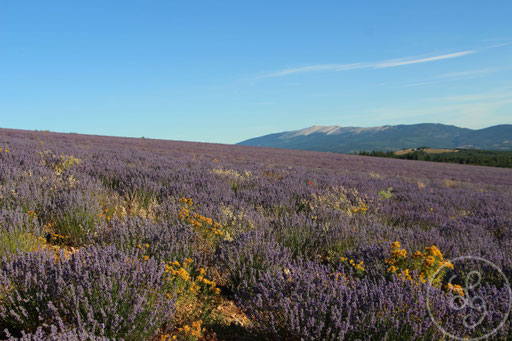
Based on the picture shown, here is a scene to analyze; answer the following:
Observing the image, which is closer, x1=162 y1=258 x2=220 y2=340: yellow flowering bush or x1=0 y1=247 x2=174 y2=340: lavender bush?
x1=0 y1=247 x2=174 y2=340: lavender bush

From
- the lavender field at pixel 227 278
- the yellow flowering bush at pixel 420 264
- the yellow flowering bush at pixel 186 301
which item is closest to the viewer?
the lavender field at pixel 227 278

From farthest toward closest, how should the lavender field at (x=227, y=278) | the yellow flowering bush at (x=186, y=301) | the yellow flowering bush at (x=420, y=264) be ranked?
1. the yellow flowering bush at (x=420, y=264)
2. the yellow flowering bush at (x=186, y=301)
3. the lavender field at (x=227, y=278)

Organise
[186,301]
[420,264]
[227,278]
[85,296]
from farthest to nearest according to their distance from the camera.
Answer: [227,278] → [420,264] → [186,301] → [85,296]

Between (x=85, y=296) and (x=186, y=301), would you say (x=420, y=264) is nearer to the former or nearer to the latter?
(x=186, y=301)

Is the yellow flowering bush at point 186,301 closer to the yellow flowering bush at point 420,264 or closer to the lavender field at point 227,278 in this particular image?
the lavender field at point 227,278

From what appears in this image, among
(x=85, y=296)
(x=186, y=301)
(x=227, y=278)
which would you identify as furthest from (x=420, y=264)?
(x=85, y=296)

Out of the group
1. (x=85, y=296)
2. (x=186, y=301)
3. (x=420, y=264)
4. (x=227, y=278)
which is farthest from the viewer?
(x=227, y=278)

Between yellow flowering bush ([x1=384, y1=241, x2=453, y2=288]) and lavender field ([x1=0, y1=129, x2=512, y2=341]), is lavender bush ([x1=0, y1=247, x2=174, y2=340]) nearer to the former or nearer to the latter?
lavender field ([x1=0, y1=129, x2=512, y2=341])

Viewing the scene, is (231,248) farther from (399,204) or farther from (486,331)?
(399,204)

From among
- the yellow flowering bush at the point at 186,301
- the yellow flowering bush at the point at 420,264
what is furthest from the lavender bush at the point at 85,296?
the yellow flowering bush at the point at 420,264

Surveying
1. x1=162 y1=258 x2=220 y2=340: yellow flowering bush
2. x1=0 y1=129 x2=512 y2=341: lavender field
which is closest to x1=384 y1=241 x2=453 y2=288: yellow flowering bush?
x1=0 y1=129 x2=512 y2=341: lavender field

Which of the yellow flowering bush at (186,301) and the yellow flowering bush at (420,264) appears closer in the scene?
the yellow flowering bush at (186,301)

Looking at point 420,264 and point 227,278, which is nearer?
point 420,264

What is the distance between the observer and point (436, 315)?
1.77 meters
